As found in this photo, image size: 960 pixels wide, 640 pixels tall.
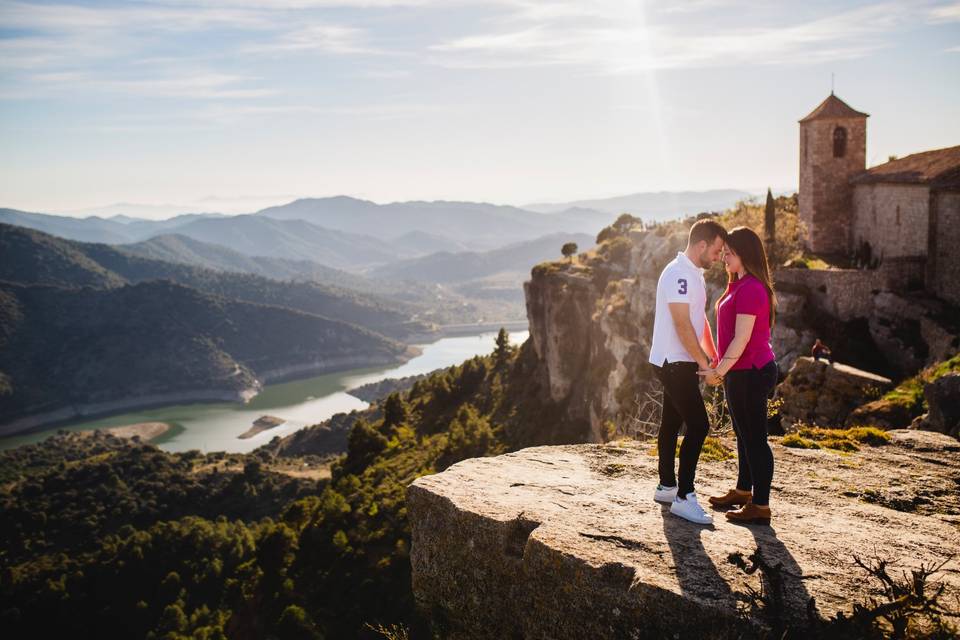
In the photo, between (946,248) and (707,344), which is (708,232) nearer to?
(707,344)

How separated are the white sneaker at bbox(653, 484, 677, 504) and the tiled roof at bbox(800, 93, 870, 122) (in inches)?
1092

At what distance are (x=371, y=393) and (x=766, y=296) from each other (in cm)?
14456

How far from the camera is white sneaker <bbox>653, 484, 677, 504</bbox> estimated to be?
547 centimetres

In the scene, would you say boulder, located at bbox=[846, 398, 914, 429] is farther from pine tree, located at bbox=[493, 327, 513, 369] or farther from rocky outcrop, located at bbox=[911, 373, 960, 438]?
pine tree, located at bbox=[493, 327, 513, 369]

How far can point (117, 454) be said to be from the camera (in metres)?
88.9

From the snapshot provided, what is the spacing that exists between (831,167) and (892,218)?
14.1 feet

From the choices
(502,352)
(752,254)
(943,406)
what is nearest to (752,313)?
(752,254)

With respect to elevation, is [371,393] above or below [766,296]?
below

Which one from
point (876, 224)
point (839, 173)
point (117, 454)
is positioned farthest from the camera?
point (117, 454)

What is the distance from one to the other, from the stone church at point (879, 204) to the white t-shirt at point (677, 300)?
20.2 metres

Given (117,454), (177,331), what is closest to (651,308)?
(117,454)

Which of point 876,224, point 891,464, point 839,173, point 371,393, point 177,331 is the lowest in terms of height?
point 371,393

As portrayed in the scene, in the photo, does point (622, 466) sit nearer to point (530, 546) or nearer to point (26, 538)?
point (530, 546)

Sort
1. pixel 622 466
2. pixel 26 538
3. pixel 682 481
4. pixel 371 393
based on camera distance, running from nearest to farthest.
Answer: pixel 682 481
pixel 622 466
pixel 26 538
pixel 371 393
